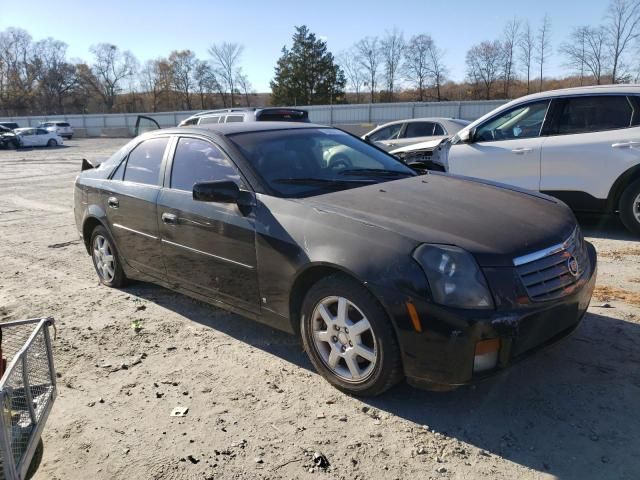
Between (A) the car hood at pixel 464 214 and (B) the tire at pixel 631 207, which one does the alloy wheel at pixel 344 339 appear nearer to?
(A) the car hood at pixel 464 214

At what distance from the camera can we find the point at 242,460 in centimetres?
270

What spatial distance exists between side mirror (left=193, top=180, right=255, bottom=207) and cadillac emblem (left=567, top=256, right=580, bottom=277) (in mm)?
2041

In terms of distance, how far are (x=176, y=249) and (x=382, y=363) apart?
208cm

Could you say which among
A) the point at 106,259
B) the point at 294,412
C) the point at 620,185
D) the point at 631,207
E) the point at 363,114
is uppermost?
the point at 363,114

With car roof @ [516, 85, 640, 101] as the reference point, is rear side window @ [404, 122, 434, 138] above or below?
below

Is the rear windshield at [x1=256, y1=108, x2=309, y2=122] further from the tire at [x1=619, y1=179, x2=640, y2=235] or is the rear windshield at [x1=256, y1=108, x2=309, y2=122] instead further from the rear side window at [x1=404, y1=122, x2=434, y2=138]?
the tire at [x1=619, y1=179, x2=640, y2=235]

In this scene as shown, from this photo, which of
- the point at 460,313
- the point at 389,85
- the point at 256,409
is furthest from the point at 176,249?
the point at 389,85

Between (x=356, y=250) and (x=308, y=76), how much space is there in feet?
214

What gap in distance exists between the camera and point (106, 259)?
5371 mm

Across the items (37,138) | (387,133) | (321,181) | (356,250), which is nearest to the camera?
(356,250)

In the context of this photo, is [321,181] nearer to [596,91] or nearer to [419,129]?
[596,91]

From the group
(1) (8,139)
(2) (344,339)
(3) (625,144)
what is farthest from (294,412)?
(1) (8,139)

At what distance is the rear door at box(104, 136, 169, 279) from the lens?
452 centimetres

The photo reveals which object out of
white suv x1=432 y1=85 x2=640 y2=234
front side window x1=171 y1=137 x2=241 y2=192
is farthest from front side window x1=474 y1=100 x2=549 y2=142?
front side window x1=171 y1=137 x2=241 y2=192
